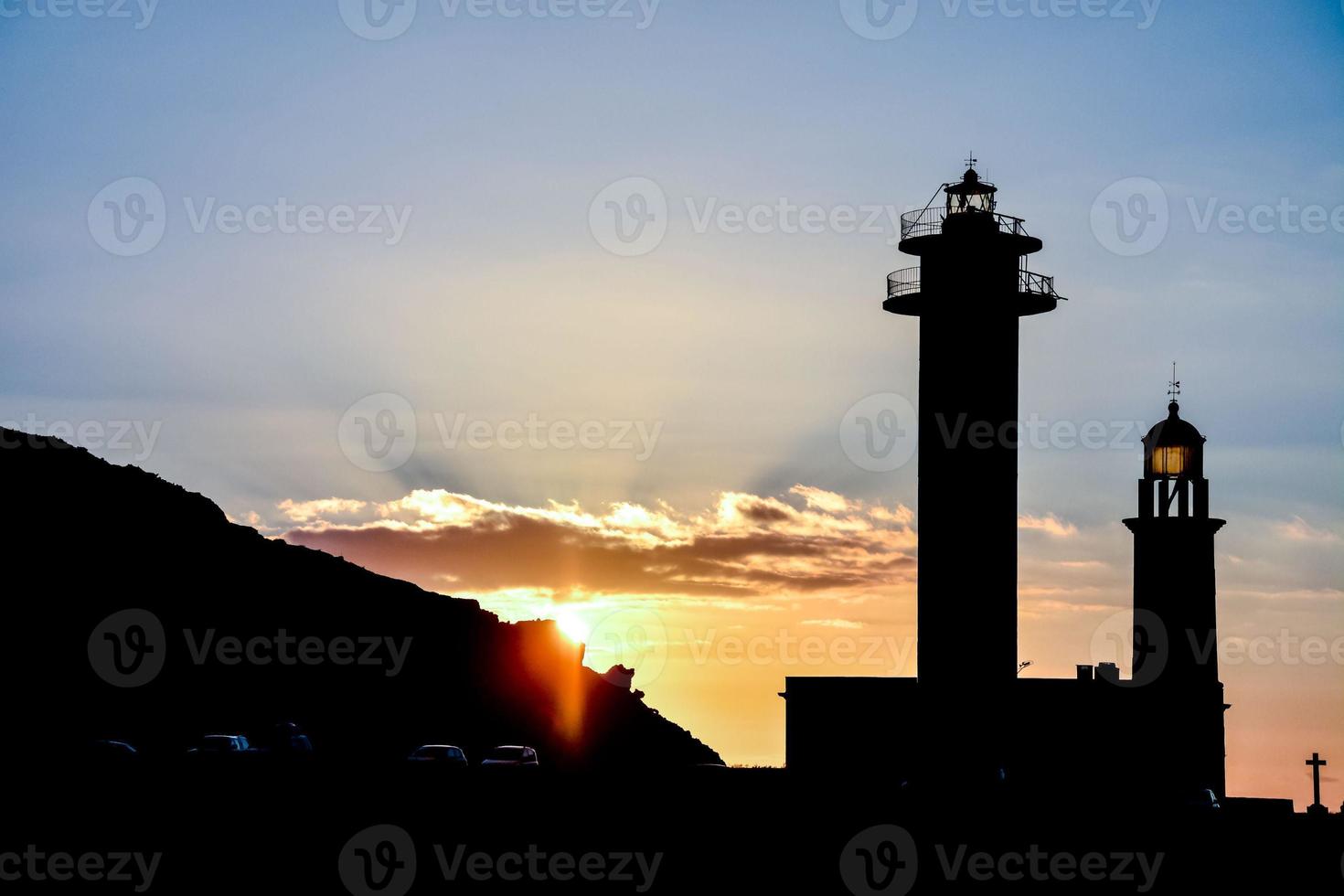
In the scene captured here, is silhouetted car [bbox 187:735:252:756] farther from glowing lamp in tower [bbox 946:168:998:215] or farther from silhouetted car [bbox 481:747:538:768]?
glowing lamp in tower [bbox 946:168:998:215]

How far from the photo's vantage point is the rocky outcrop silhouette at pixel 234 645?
81.0 meters

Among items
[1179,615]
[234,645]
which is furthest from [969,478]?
[234,645]

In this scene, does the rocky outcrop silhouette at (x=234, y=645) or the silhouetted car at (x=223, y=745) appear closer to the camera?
the silhouetted car at (x=223, y=745)

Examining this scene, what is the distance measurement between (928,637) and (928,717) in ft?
9.57

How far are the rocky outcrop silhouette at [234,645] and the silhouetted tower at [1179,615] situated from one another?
100 ft

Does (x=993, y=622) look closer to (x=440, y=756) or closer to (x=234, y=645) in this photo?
(x=440, y=756)

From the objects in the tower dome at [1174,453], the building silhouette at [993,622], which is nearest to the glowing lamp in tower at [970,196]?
the building silhouette at [993,622]

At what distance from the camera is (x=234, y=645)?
92188 mm

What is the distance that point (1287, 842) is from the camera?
47094 millimetres

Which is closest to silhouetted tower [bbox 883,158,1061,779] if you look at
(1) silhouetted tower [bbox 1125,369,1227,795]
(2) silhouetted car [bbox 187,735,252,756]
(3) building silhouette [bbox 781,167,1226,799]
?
(3) building silhouette [bbox 781,167,1226,799]

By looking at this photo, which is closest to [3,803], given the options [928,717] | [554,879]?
[554,879]

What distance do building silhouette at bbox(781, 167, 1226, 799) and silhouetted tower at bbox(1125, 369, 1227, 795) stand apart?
75 mm

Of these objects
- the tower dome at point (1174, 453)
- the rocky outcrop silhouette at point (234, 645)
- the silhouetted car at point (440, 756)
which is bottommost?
the silhouetted car at point (440, 756)

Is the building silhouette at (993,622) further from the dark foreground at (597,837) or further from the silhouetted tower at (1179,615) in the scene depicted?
the dark foreground at (597,837)
